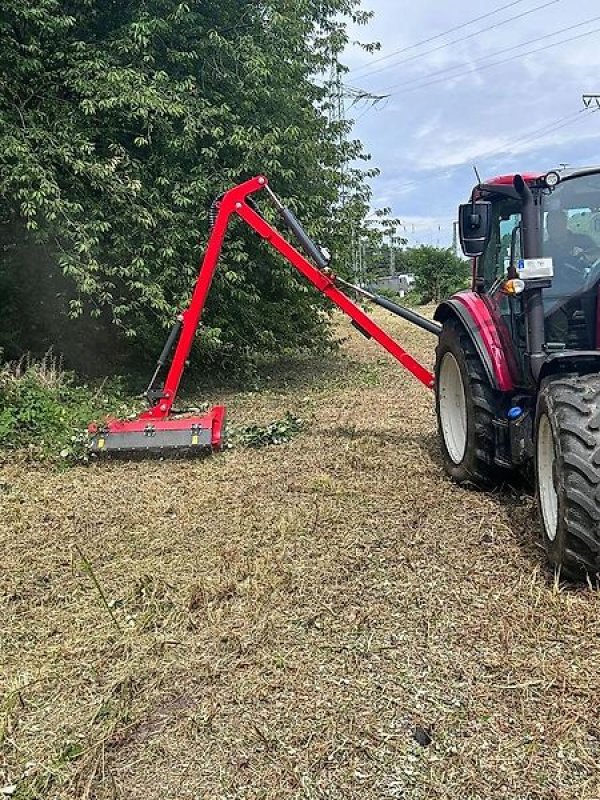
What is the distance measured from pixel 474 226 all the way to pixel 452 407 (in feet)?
5.45

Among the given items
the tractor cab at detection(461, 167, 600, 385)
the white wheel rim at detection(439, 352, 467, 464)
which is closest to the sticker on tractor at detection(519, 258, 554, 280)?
the tractor cab at detection(461, 167, 600, 385)

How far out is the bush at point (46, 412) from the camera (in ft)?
20.2

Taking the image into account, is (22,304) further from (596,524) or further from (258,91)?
(596,524)

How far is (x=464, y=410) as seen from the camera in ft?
16.4

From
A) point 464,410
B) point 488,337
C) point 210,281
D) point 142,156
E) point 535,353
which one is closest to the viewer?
point 535,353

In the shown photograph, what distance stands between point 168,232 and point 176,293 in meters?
0.69

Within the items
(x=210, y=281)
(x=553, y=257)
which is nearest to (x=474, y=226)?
(x=553, y=257)

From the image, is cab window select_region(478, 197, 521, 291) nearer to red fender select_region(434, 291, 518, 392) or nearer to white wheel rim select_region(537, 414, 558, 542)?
red fender select_region(434, 291, 518, 392)

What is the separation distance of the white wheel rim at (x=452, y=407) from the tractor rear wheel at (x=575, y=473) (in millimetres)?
1652

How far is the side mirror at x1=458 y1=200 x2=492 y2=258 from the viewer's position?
4.08 m

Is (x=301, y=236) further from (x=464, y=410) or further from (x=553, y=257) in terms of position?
(x=553, y=257)

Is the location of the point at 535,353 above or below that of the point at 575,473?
above

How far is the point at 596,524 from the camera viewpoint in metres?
2.96

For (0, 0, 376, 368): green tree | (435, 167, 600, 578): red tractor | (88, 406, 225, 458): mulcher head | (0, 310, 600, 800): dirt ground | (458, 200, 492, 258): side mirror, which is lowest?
(0, 310, 600, 800): dirt ground
